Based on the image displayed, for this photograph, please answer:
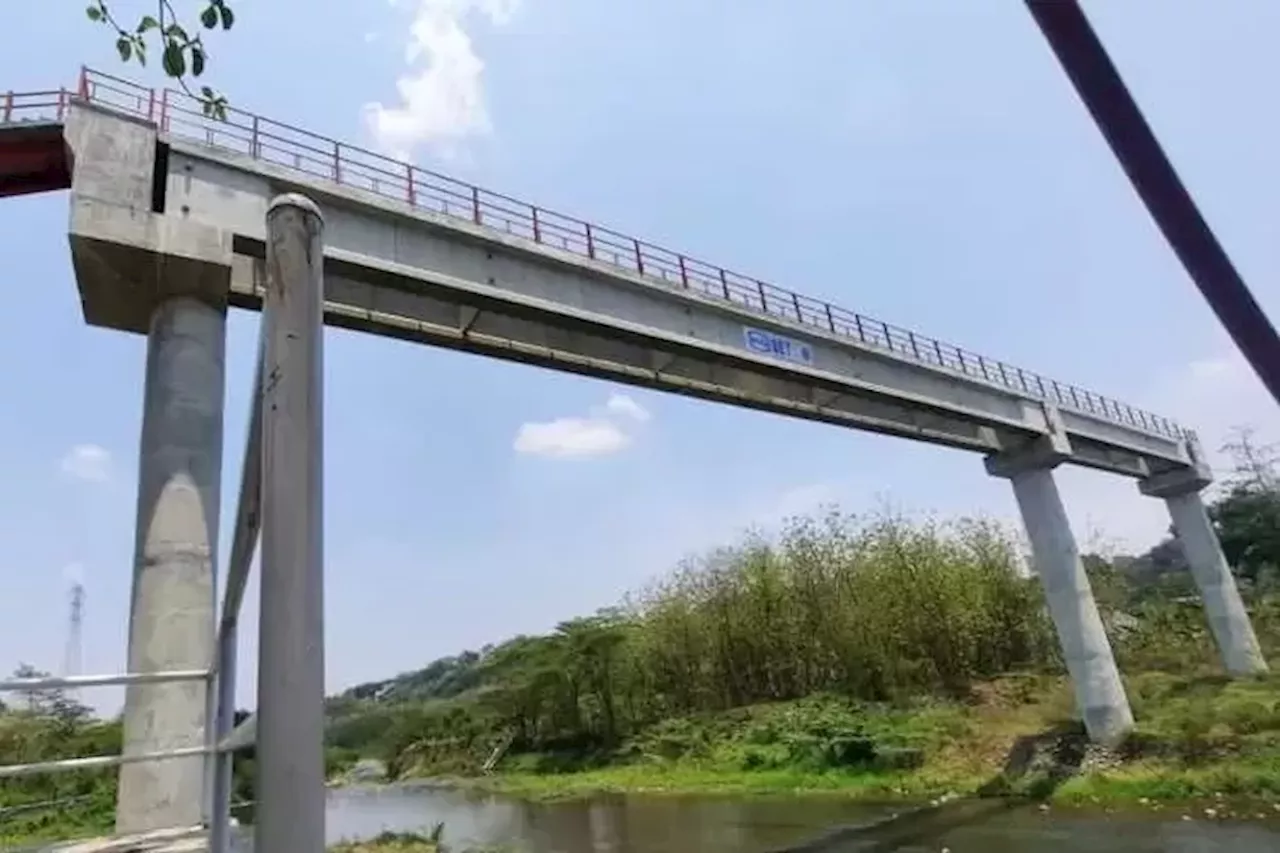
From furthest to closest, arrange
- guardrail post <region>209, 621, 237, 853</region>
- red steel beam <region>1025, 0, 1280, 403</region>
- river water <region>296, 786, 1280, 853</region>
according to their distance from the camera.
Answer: river water <region>296, 786, 1280, 853</region>
guardrail post <region>209, 621, 237, 853</region>
red steel beam <region>1025, 0, 1280, 403</region>

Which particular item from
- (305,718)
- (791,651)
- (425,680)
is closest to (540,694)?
(791,651)

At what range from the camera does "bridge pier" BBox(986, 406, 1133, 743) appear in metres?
18.4

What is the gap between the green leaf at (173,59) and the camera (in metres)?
2.37

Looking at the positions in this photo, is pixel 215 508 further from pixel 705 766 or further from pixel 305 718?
pixel 705 766

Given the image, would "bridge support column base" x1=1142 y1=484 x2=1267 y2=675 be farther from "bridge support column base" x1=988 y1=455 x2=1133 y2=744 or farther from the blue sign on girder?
the blue sign on girder

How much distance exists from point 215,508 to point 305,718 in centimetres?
846

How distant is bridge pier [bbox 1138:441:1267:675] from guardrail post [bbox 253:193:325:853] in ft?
90.1

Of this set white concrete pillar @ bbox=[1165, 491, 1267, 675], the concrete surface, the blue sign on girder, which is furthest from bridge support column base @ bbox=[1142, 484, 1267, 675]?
the blue sign on girder

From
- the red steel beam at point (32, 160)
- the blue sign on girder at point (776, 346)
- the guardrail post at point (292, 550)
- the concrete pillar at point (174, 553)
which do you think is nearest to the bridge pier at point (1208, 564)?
the blue sign on girder at point (776, 346)

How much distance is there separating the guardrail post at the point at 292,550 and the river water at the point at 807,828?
43.7ft

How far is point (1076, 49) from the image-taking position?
65 cm

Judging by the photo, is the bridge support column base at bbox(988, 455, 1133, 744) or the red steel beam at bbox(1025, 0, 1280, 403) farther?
the bridge support column base at bbox(988, 455, 1133, 744)

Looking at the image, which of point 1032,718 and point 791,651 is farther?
point 791,651

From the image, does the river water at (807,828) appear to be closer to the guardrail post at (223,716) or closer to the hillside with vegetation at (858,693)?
the hillside with vegetation at (858,693)
